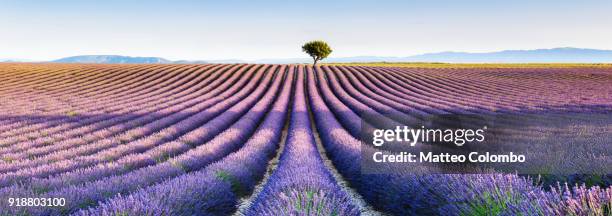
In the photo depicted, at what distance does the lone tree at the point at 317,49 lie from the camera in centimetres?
6184

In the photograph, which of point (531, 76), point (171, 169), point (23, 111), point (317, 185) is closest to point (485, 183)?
point (317, 185)

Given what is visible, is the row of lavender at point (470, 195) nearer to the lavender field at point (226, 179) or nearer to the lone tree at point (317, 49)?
the lavender field at point (226, 179)

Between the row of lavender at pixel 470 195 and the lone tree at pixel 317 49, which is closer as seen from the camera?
the row of lavender at pixel 470 195

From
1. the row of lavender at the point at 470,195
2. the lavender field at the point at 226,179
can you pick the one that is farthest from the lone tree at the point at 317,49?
the row of lavender at the point at 470,195

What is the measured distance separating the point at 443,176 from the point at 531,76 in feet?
123

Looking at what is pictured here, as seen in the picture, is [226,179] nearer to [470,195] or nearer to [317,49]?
[470,195]

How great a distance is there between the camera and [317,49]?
61719mm

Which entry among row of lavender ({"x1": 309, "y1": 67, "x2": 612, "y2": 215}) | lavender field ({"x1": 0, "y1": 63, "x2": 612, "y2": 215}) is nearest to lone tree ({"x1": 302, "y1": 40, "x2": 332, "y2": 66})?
lavender field ({"x1": 0, "y1": 63, "x2": 612, "y2": 215})

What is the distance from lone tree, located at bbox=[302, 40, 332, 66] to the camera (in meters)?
61.8

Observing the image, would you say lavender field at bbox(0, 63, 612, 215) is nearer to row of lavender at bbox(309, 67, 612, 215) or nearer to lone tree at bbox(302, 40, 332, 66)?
row of lavender at bbox(309, 67, 612, 215)

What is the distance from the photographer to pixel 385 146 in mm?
7000

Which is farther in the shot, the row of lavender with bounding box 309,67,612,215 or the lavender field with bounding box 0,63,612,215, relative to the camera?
the lavender field with bounding box 0,63,612,215

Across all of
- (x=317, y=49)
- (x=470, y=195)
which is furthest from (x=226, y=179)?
(x=317, y=49)

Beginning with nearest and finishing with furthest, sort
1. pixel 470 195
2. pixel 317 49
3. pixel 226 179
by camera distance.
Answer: pixel 470 195, pixel 226 179, pixel 317 49
